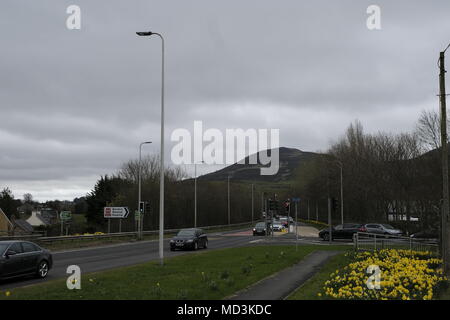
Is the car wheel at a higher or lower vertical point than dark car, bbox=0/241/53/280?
lower

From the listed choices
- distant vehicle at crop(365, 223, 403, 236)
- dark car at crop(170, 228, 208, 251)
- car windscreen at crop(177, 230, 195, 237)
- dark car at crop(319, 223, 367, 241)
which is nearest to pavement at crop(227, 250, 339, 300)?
dark car at crop(170, 228, 208, 251)

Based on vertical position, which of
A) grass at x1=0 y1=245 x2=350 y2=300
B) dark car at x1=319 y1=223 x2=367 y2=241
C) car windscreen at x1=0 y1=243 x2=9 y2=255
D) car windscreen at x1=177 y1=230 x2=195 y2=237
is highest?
car windscreen at x1=0 y1=243 x2=9 y2=255

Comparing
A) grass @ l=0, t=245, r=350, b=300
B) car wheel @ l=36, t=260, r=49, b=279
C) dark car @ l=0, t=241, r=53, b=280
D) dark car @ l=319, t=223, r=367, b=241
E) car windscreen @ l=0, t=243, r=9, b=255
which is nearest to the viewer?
grass @ l=0, t=245, r=350, b=300

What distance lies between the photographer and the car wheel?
54.8 feet

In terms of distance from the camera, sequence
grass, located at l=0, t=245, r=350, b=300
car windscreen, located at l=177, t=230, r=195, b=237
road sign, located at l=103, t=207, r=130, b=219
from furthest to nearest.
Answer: road sign, located at l=103, t=207, r=130, b=219
car windscreen, located at l=177, t=230, r=195, b=237
grass, located at l=0, t=245, r=350, b=300

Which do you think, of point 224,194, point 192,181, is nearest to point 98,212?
point 192,181

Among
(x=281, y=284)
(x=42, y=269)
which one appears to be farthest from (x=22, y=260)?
(x=281, y=284)

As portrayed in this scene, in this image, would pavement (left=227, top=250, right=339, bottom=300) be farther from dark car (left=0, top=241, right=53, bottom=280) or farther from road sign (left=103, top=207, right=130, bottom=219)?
road sign (left=103, top=207, right=130, bottom=219)

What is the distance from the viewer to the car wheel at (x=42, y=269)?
1670cm

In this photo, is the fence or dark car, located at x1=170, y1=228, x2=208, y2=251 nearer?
the fence

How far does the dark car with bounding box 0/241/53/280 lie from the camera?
1518 centimetres

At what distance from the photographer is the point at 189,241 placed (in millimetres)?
32188

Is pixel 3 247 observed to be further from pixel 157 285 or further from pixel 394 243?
pixel 394 243
